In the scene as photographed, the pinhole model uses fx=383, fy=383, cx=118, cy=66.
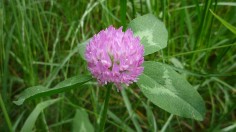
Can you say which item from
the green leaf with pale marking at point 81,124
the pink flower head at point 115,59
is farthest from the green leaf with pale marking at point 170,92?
the green leaf with pale marking at point 81,124

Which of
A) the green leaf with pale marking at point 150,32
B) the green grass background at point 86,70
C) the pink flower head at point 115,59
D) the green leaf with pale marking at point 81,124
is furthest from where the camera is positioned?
the green grass background at point 86,70

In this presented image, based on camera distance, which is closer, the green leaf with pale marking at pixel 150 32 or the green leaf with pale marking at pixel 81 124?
the green leaf with pale marking at pixel 150 32

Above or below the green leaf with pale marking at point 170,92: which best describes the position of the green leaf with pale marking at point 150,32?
above

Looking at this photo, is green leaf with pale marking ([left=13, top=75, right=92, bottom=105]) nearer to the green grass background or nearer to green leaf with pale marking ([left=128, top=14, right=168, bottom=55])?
green leaf with pale marking ([left=128, top=14, right=168, bottom=55])

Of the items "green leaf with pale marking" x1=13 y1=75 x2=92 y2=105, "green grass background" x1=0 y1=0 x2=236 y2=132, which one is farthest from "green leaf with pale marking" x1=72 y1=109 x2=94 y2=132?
"green leaf with pale marking" x1=13 y1=75 x2=92 y2=105

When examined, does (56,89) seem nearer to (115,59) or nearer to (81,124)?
Answer: (115,59)

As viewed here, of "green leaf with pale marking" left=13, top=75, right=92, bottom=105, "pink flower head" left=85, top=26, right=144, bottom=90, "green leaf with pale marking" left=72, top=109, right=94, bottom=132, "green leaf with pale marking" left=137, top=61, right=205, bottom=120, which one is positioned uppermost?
"pink flower head" left=85, top=26, right=144, bottom=90

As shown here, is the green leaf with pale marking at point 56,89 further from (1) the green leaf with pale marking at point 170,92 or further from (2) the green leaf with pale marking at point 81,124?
(2) the green leaf with pale marking at point 81,124

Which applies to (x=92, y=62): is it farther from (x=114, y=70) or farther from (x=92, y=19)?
(x=92, y=19)
